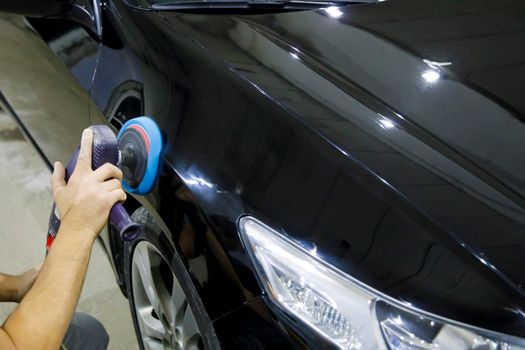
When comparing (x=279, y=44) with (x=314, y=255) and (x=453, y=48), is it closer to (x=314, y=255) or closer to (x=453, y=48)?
(x=453, y=48)

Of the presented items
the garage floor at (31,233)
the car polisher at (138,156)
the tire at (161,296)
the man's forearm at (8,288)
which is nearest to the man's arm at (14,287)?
the man's forearm at (8,288)

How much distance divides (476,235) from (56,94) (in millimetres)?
1292

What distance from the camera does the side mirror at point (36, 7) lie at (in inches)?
55.9

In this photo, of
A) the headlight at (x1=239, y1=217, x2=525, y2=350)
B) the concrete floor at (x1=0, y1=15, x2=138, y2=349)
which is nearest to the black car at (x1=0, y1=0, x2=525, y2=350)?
the headlight at (x1=239, y1=217, x2=525, y2=350)

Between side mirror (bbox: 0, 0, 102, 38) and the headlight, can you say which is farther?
side mirror (bbox: 0, 0, 102, 38)

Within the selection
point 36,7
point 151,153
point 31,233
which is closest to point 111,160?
point 151,153

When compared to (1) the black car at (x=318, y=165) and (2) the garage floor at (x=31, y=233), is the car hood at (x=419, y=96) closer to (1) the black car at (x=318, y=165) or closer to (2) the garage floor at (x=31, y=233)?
(1) the black car at (x=318, y=165)

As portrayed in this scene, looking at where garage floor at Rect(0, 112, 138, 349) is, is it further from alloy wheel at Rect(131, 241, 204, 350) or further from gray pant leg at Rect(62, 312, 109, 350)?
gray pant leg at Rect(62, 312, 109, 350)

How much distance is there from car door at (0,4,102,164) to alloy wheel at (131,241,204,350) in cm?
43

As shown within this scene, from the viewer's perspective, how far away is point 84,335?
4.43 feet

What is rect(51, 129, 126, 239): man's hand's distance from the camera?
99cm

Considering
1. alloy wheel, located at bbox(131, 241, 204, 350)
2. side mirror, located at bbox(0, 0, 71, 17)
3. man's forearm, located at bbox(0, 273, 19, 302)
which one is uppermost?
side mirror, located at bbox(0, 0, 71, 17)

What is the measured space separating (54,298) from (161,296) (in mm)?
486

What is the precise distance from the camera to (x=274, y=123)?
1147mm
